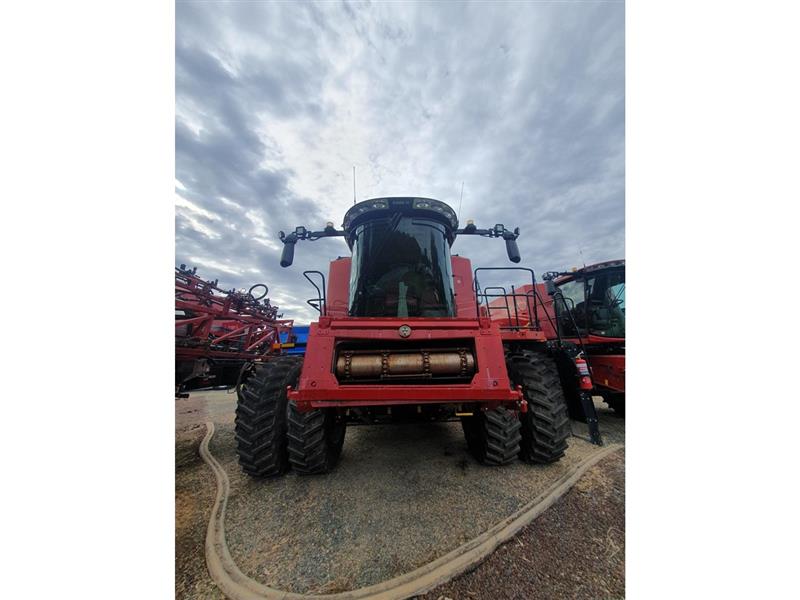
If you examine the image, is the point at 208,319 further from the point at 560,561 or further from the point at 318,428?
the point at 560,561

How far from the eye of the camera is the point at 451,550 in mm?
1948

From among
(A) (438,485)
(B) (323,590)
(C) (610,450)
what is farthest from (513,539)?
(C) (610,450)

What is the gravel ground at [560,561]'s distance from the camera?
1667mm

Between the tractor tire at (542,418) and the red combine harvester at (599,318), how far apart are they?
2089mm

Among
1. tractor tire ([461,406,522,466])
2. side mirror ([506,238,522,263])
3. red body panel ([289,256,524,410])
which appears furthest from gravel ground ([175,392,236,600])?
side mirror ([506,238,522,263])

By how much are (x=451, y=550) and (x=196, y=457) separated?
370 cm

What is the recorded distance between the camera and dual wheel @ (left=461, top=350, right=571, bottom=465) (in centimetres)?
305

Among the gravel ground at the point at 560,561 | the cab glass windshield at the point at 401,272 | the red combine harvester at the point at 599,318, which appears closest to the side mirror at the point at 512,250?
the cab glass windshield at the point at 401,272

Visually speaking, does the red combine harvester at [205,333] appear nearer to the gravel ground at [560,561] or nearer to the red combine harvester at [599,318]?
the gravel ground at [560,561]

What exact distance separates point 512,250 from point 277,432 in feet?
11.6

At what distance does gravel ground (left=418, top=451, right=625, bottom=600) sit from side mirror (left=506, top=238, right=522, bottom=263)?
103 inches

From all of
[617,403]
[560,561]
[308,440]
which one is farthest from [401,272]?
[617,403]

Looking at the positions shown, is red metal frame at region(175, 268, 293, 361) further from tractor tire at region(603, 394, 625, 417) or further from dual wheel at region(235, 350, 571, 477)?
tractor tire at region(603, 394, 625, 417)

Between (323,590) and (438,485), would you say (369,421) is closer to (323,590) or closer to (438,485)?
(438,485)
